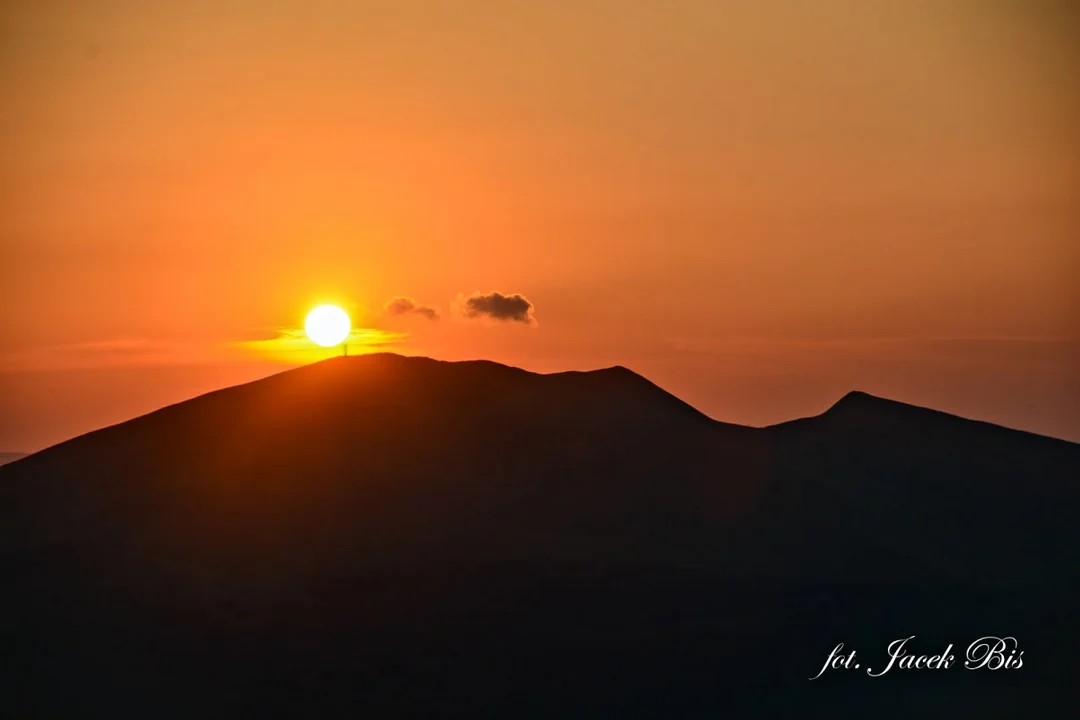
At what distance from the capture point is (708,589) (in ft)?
301

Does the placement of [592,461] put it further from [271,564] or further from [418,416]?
[271,564]

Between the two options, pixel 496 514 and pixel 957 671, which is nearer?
pixel 957 671

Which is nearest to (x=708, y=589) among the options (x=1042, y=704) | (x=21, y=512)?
(x=1042, y=704)

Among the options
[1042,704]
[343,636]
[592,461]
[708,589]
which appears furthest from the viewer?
[592,461]

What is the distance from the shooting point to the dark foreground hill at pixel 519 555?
81.6m

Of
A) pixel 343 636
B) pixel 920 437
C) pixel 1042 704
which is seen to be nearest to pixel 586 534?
pixel 343 636

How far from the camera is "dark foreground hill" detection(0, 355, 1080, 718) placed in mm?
81562

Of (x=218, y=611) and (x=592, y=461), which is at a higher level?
(x=592, y=461)

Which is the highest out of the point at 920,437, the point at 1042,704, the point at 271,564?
the point at 920,437

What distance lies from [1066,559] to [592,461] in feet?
137

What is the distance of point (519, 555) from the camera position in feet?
306

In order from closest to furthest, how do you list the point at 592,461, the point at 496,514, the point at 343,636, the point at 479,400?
the point at 343,636
the point at 496,514
the point at 592,461
the point at 479,400

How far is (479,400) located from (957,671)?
165 ft

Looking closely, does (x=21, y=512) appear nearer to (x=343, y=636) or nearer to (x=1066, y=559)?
(x=343, y=636)
